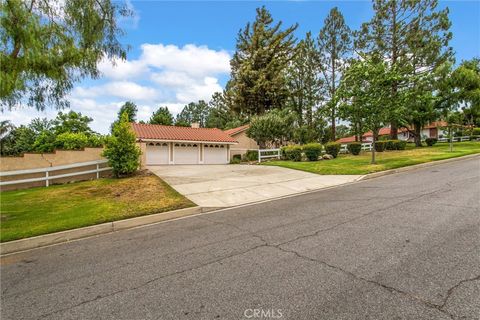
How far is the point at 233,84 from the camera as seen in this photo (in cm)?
3155

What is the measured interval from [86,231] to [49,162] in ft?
29.2

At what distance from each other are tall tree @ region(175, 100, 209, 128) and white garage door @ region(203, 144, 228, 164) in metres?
46.5

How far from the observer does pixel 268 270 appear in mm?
3289

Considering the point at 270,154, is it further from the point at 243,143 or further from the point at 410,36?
the point at 410,36

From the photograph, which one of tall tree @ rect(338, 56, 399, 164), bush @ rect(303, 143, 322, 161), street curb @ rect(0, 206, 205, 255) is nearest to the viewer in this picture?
street curb @ rect(0, 206, 205, 255)

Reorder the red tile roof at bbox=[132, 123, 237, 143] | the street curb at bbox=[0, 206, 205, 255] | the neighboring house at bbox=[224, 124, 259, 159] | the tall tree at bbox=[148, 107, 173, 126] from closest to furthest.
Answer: the street curb at bbox=[0, 206, 205, 255], the red tile roof at bbox=[132, 123, 237, 143], the neighboring house at bbox=[224, 124, 259, 159], the tall tree at bbox=[148, 107, 173, 126]

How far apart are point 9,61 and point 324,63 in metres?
29.9

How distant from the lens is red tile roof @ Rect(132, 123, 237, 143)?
21.0 metres

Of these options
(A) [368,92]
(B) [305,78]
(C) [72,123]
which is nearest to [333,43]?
(B) [305,78]

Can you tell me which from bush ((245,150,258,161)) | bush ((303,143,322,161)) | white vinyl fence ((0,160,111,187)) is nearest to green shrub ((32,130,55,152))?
white vinyl fence ((0,160,111,187))

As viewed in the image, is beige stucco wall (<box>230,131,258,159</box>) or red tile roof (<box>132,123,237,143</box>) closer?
red tile roof (<box>132,123,237,143</box>)

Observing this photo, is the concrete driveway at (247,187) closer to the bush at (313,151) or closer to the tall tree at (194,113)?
the bush at (313,151)

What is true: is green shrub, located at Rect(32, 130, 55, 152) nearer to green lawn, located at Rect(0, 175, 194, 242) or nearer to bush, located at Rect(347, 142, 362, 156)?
green lawn, located at Rect(0, 175, 194, 242)

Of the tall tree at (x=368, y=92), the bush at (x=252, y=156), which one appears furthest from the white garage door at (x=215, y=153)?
the tall tree at (x=368, y=92)
